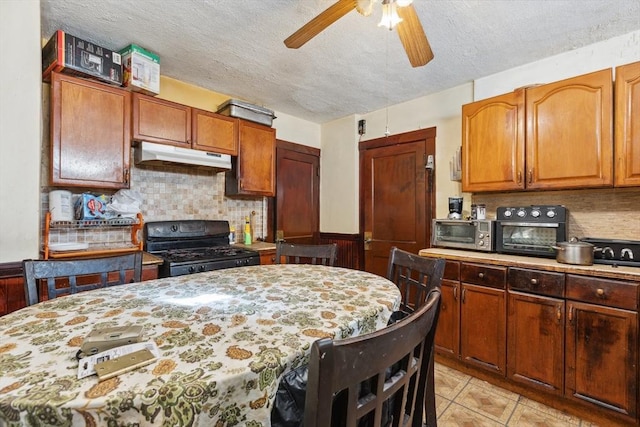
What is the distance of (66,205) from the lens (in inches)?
85.5

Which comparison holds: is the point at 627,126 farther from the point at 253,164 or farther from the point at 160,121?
the point at 160,121

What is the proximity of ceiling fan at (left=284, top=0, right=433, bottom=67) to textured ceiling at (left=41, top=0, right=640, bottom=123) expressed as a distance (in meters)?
0.37

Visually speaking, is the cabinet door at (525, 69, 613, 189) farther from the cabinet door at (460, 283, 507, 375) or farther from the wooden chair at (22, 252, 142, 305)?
the wooden chair at (22, 252, 142, 305)

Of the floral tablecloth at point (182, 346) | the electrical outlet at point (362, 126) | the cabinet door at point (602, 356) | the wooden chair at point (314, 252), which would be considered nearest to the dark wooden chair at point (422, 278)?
the floral tablecloth at point (182, 346)

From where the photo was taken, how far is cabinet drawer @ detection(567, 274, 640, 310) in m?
1.67

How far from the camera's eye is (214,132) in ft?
9.11

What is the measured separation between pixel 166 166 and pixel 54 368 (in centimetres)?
245

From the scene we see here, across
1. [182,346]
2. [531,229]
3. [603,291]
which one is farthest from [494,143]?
[182,346]

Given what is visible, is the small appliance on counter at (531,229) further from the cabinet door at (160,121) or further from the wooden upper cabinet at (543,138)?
the cabinet door at (160,121)

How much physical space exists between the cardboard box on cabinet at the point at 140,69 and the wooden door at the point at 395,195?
2.26 metres

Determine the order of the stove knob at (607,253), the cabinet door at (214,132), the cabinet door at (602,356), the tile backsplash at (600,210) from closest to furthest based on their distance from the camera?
the cabinet door at (602,356)
the stove knob at (607,253)
the tile backsplash at (600,210)
the cabinet door at (214,132)

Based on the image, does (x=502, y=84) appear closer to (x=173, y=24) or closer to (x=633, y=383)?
(x=633, y=383)

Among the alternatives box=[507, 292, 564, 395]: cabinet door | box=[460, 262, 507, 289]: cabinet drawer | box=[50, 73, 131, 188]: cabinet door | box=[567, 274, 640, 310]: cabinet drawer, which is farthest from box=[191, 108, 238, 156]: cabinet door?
box=[567, 274, 640, 310]: cabinet drawer

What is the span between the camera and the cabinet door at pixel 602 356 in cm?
167
